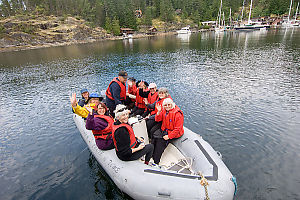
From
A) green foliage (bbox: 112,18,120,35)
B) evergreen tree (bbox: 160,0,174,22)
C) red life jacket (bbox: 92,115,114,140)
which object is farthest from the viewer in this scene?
evergreen tree (bbox: 160,0,174,22)

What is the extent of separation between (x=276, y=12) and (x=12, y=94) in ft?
379

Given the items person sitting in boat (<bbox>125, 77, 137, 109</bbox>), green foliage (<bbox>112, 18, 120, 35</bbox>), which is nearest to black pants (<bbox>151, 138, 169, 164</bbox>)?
person sitting in boat (<bbox>125, 77, 137, 109</bbox>)

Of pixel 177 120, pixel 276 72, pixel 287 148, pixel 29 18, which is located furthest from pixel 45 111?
pixel 29 18

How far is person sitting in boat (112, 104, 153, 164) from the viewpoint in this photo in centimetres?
362

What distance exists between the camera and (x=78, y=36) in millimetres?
71375

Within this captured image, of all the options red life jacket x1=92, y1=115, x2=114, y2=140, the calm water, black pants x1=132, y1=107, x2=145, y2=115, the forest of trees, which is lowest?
the calm water

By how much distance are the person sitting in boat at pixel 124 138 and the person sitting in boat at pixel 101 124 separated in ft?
2.42

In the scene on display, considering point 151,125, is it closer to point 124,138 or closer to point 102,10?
point 124,138

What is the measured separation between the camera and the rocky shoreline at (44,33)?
189 ft

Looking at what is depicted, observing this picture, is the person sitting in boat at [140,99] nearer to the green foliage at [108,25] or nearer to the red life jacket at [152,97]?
the red life jacket at [152,97]

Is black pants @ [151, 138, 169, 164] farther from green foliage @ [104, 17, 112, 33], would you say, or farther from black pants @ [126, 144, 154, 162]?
green foliage @ [104, 17, 112, 33]

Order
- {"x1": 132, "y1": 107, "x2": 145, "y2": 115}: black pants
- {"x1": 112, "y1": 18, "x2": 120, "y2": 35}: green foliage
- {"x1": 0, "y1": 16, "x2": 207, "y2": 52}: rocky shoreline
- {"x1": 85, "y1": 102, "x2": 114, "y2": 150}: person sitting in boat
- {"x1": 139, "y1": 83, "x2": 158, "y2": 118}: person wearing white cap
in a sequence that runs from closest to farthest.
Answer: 1. {"x1": 85, "y1": 102, "x2": 114, "y2": 150}: person sitting in boat
2. {"x1": 139, "y1": 83, "x2": 158, "y2": 118}: person wearing white cap
3. {"x1": 132, "y1": 107, "x2": 145, "y2": 115}: black pants
4. {"x1": 0, "y1": 16, "x2": 207, "y2": 52}: rocky shoreline
5. {"x1": 112, "y1": 18, "x2": 120, "y2": 35}: green foliage

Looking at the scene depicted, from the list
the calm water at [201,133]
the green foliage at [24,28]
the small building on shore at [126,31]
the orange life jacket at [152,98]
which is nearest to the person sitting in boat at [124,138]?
the calm water at [201,133]

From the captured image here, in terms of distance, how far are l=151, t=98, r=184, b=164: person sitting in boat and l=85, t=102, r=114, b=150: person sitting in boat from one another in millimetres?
1374
